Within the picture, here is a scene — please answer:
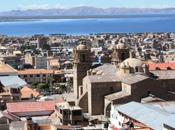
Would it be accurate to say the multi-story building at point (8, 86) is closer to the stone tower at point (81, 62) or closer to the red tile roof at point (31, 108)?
the red tile roof at point (31, 108)

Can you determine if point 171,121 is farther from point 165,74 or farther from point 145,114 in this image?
point 165,74

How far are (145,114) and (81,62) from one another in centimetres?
1050

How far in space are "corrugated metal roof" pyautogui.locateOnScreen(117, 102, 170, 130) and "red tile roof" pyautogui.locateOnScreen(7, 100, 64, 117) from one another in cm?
520

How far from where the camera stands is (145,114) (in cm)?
2880

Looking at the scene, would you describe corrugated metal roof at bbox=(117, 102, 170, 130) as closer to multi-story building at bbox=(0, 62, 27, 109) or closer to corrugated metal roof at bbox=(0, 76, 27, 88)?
multi-story building at bbox=(0, 62, 27, 109)

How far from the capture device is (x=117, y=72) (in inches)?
1399

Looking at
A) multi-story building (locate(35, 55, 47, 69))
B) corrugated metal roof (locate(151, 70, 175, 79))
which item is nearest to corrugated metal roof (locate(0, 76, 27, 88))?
corrugated metal roof (locate(151, 70, 175, 79))

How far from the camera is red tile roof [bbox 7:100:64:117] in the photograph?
33844 mm

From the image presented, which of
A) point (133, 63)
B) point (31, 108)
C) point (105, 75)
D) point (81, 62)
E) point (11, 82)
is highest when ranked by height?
point (133, 63)

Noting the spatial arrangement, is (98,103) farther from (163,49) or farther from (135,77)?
(163,49)

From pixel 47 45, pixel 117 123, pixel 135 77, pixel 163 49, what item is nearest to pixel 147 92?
pixel 135 77

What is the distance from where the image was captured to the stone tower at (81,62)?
38062 millimetres

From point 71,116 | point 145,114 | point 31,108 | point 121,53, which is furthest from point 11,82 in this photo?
point 145,114

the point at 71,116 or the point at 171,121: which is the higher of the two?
the point at 171,121
